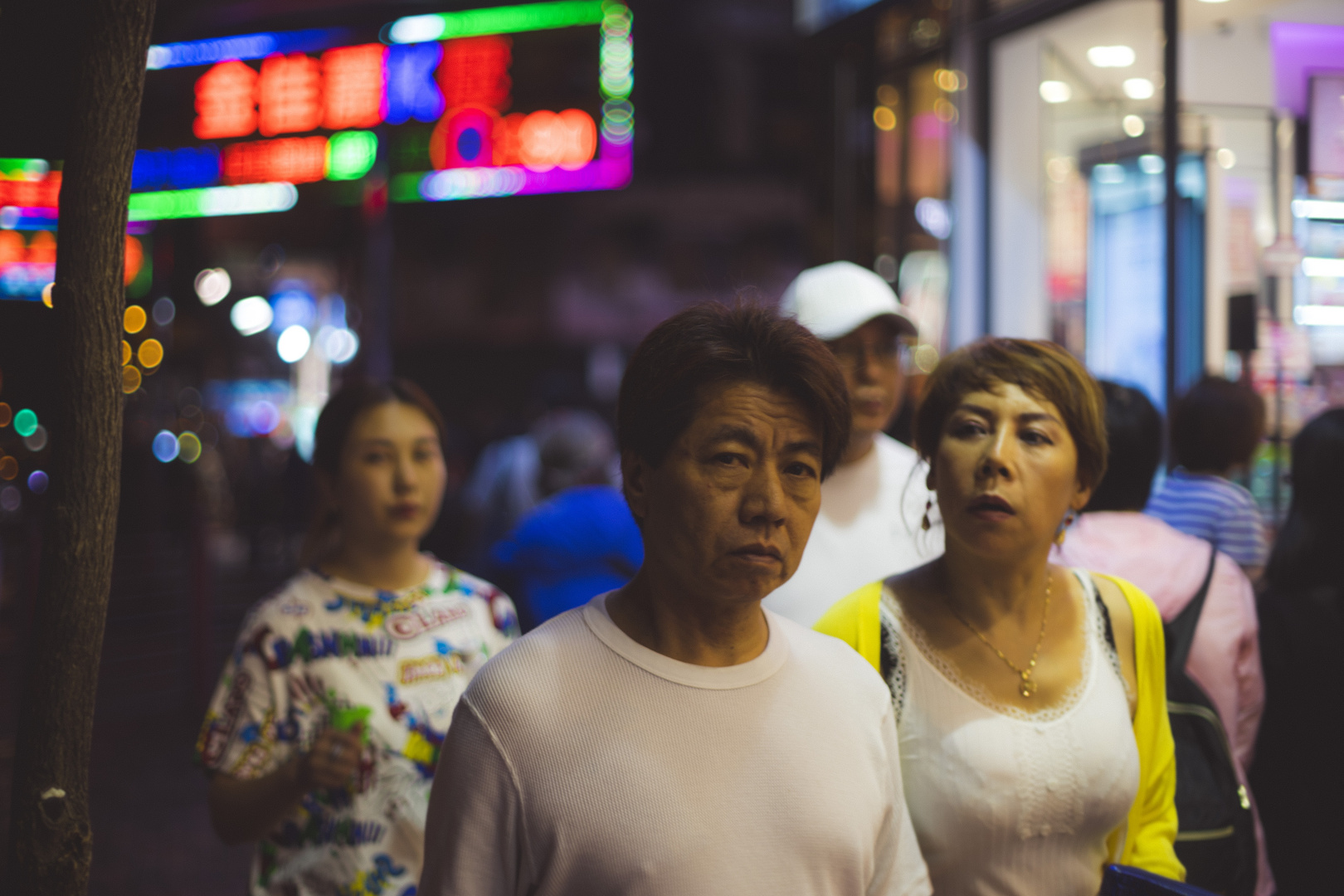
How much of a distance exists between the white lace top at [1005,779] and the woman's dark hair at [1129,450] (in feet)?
3.43

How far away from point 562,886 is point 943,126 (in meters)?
6.00

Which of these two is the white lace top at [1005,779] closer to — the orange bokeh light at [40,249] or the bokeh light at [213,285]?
the orange bokeh light at [40,249]

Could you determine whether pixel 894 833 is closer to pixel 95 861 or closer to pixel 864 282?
pixel 864 282

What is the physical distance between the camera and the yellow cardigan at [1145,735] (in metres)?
2.01

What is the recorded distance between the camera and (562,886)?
1450 millimetres

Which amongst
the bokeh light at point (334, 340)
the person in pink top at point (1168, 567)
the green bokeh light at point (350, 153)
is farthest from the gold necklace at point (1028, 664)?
the bokeh light at point (334, 340)

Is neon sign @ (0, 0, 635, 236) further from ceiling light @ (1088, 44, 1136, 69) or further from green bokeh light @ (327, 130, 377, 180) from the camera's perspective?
ceiling light @ (1088, 44, 1136, 69)

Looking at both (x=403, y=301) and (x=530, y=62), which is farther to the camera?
(x=403, y=301)

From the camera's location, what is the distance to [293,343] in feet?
75.4

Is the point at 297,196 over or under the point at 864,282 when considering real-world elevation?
over

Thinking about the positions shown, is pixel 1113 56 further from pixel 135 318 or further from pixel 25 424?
pixel 135 318

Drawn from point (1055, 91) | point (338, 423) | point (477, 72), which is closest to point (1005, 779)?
point (338, 423)

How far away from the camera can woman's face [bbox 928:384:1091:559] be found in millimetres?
1955

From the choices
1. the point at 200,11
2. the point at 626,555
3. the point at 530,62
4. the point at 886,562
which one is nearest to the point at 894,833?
the point at 886,562
